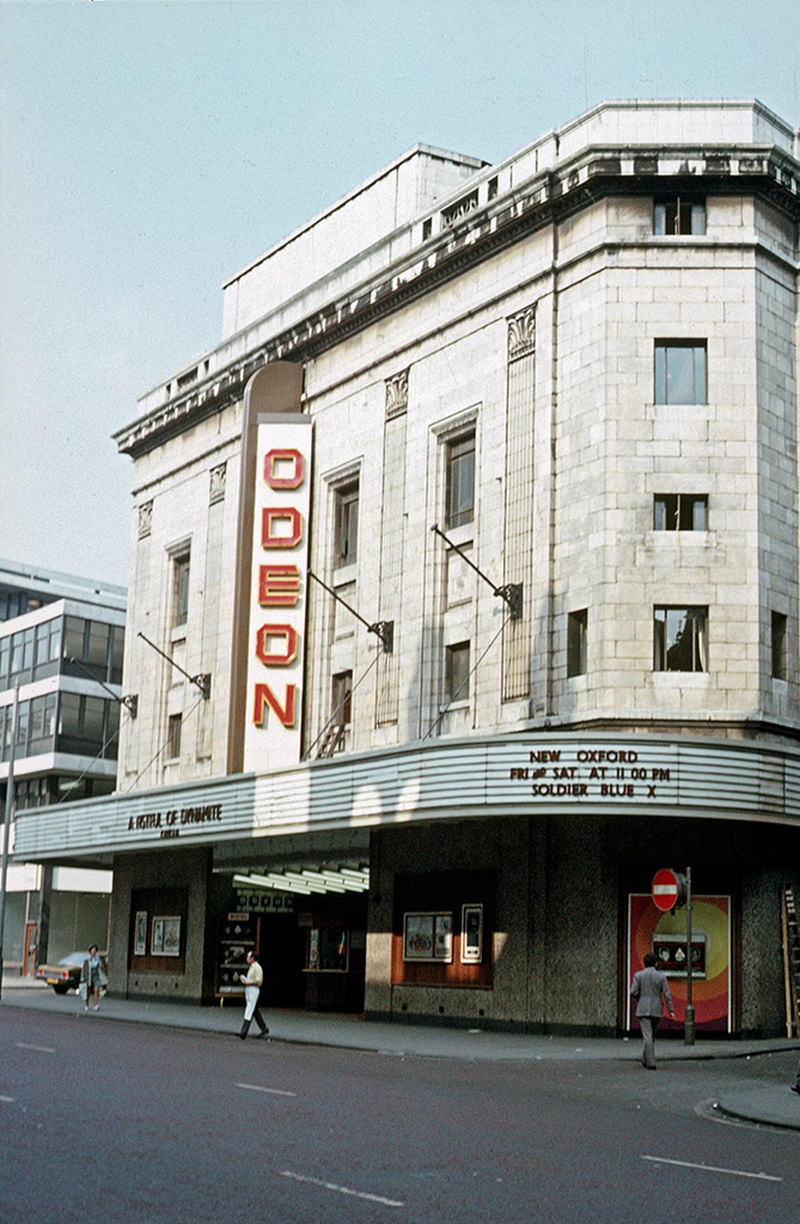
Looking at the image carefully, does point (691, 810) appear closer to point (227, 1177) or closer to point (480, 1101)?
point (480, 1101)

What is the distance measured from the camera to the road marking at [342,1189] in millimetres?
10625

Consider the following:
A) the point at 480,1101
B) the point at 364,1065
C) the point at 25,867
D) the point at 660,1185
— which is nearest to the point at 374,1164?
the point at 660,1185

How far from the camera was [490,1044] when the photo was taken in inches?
1120

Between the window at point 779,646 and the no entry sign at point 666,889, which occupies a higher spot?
the window at point 779,646

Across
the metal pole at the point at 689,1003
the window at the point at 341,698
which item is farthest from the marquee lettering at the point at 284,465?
the metal pole at the point at 689,1003

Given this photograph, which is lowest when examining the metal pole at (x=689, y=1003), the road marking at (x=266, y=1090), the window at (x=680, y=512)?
the road marking at (x=266, y=1090)

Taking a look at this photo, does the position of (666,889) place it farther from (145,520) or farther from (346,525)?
(145,520)

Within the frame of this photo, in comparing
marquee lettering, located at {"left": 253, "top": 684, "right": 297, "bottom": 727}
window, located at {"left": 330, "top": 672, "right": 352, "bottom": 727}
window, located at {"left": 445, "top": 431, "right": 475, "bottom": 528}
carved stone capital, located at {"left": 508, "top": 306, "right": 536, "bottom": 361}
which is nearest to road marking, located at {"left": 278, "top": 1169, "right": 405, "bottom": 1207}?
carved stone capital, located at {"left": 508, "top": 306, "right": 536, "bottom": 361}

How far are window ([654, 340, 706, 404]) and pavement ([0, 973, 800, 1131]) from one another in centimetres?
1324

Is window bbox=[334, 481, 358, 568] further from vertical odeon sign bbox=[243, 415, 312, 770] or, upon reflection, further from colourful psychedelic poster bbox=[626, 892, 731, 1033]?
colourful psychedelic poster bbox=[626, 892, 731, 1033]

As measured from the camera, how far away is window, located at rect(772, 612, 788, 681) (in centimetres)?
3184

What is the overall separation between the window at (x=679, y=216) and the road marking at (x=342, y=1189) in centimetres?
2587

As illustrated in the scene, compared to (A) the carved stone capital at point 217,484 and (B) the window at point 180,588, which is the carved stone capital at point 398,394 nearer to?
(A) the carved stone capital at point 217,484

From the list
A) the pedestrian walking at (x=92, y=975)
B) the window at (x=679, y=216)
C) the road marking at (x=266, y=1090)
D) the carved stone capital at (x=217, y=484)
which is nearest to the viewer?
the road marking at (x=266, y=1090)
